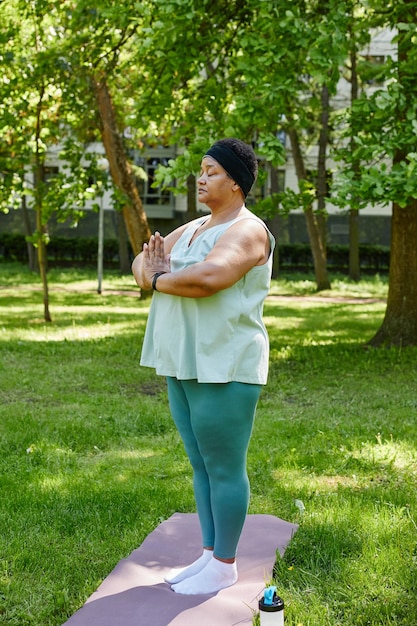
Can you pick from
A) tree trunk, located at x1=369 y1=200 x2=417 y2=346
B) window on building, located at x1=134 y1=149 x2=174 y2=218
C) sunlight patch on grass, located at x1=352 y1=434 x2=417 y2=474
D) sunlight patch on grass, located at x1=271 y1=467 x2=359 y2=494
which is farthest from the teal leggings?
window on building, located at x1=134 y1=149 x2=174 y2=218

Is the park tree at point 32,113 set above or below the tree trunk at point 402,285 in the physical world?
above

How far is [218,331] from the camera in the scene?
3756 millimetres

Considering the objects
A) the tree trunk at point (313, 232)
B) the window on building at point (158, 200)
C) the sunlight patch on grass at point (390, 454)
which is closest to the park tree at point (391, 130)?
the sunlight patch on grass at point (390, 454)

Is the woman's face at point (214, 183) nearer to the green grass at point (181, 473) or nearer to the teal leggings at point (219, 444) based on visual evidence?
the teal leggings at point (219, 444)

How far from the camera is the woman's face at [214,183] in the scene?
387 centimetres

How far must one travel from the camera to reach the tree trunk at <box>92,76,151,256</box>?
18.3 meters

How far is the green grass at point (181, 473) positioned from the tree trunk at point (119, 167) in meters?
6.52

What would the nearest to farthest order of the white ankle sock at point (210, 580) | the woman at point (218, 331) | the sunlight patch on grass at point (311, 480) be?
the woman at point (218, 331) → the white ankle sock at point (210, 580) → the sunlight patch on grass at point (311, 480)

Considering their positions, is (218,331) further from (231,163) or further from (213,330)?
(231,163)

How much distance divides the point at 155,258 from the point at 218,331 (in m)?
0.45

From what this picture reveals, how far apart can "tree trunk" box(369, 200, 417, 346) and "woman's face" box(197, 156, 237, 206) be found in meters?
8.37

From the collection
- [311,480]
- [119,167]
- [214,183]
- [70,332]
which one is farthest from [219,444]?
[119,167]

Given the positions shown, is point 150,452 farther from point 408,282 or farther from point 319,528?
point 408,282

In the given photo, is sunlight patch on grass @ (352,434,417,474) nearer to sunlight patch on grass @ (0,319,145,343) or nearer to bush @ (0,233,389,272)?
sunlight patch on grass @ (0,319,145,343)
